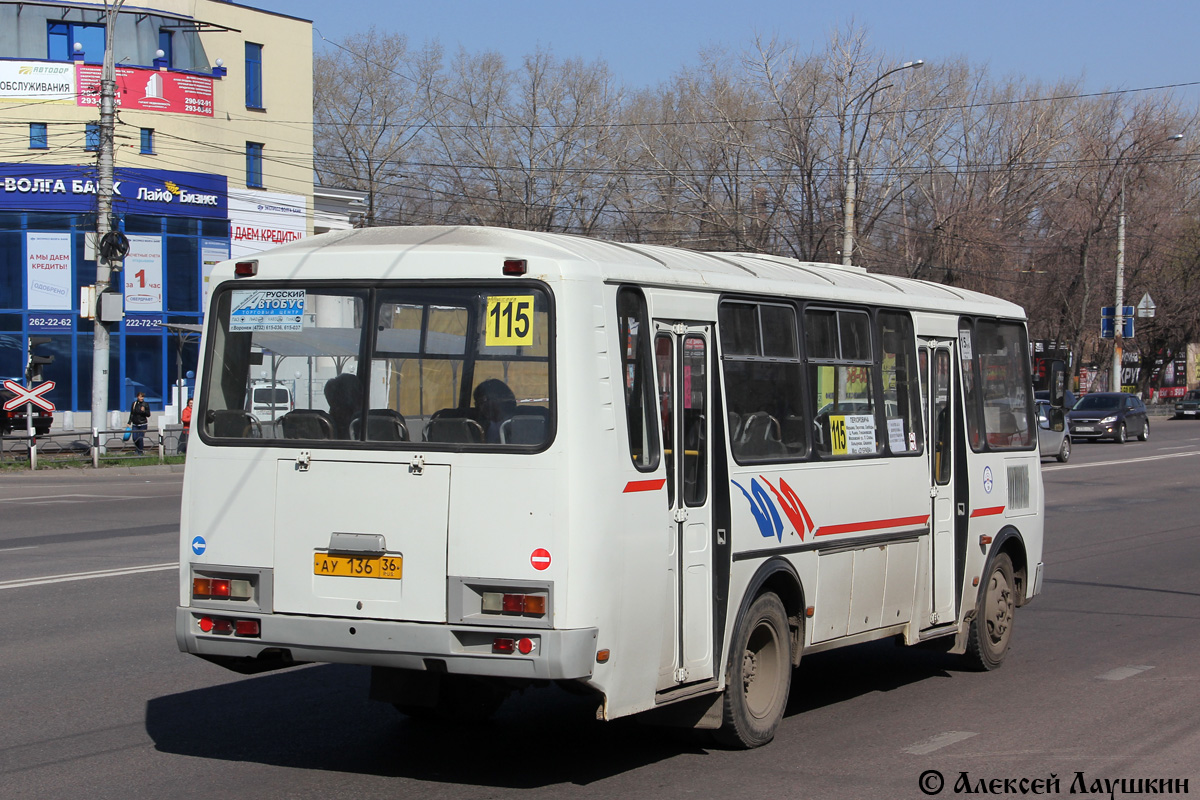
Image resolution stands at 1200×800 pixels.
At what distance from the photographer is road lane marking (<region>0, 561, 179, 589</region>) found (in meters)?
11.5

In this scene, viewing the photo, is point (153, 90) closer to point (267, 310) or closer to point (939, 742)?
point (267, 310)

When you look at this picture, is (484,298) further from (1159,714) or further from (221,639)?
(1159,714)

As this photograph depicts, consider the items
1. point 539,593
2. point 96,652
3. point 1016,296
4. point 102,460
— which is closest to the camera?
point 539,593

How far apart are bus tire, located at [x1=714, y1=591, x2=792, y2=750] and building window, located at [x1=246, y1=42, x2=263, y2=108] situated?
3922 centimetres

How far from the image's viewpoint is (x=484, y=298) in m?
5.79

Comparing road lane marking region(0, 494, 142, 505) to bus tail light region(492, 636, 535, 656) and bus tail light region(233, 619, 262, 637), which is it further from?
bus tail light region(492, 636, 535, 656)

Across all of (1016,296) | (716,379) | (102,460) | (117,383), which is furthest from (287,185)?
(716,379)

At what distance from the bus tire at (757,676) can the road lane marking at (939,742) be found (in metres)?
0.71

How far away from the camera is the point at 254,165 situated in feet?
139

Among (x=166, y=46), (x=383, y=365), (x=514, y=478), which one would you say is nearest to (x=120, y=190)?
(x=166, y=46)

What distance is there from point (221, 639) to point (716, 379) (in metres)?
2.63

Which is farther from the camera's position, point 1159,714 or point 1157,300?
point 1157,300

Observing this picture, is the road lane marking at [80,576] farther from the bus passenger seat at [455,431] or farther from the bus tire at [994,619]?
the bus tire at [994,619]

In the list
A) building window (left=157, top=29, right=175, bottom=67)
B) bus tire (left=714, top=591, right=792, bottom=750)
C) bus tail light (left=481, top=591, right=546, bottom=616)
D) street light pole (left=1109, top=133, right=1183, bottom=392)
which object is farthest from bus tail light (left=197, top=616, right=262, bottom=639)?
street light pole (left=1109, top=133, right=1183, bottom=392)
